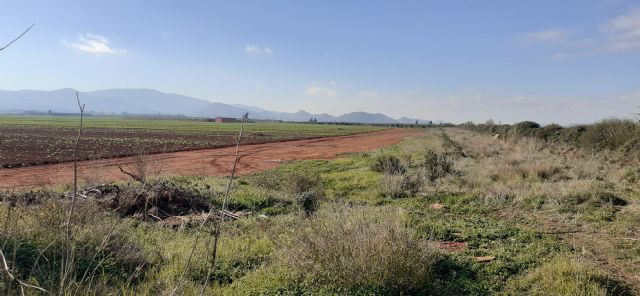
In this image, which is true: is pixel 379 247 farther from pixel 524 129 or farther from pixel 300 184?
pixel 524 129

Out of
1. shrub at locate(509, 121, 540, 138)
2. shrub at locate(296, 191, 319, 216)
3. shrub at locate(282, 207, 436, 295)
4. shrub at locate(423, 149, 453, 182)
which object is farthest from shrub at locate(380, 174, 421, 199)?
shrub at locate(509, 121, 540, 138)

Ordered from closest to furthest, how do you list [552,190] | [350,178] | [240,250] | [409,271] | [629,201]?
[409,271]
[240,250]
[629,201]
[552,190]
[350,178]

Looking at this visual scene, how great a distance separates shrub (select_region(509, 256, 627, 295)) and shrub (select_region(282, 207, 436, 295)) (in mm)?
1160

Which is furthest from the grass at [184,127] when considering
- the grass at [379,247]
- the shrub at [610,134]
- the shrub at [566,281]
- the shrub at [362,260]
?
the shrub at [566,281]

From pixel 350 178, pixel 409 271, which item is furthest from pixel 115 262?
pixel 350 178

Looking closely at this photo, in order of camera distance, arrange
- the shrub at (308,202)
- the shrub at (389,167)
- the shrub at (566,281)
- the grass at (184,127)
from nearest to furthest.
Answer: the shrub at (566,281) < the shrub at (308,202) < the shrub at (389,167) < the grass at (184,127)

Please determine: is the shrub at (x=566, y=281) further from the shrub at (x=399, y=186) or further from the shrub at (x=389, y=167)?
the shrub at (x=389, y=167)

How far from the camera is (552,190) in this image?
1103 cm

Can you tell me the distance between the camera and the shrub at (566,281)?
5.02m

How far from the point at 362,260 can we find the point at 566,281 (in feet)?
7.87

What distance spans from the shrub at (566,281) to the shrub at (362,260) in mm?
1160

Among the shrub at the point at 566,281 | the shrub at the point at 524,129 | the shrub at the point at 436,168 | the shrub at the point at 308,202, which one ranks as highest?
the shrub at the point at 524,129

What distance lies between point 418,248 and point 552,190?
6.97 m

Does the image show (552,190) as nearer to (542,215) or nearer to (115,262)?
(542,215)
